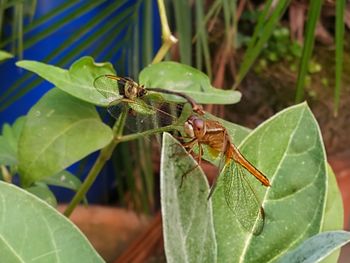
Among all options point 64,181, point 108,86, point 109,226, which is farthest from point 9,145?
point 109,226

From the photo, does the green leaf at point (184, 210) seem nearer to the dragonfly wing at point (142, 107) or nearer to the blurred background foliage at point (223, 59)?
the dragonfly wing at point (142, 107)

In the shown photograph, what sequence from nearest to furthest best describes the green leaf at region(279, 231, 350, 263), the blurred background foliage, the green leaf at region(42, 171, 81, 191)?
1. the green leaf at region(279, 231, 350, 263)
2. the green leaf at region(42, 171, 81, 191)
3. the blurred background foliage

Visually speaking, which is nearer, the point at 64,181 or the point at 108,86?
the point at 108,86

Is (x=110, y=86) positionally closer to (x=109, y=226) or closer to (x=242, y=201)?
(x=242, y=201)

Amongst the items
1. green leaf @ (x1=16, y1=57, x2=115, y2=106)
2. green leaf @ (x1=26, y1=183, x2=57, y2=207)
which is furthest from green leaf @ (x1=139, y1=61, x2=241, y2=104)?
green leaf @ (x1=26, y1=183, x2=57, y2=207)

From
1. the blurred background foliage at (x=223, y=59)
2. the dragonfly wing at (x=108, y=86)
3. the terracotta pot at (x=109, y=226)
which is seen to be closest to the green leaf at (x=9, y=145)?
the dragonfly wing at (x=108, y=86)

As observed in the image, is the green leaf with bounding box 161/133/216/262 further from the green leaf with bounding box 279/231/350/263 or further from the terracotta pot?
the terracotta pot
